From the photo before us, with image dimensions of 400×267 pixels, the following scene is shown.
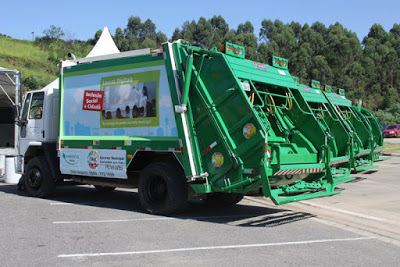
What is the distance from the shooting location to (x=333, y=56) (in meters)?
64.7

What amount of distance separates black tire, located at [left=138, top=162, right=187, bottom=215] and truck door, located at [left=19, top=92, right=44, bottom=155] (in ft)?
11.6

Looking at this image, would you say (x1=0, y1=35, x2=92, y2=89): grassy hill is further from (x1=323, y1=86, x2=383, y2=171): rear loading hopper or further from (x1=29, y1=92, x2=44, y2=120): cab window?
(x1=323, y1=86, x2=383, y2=171): rear loading hopper

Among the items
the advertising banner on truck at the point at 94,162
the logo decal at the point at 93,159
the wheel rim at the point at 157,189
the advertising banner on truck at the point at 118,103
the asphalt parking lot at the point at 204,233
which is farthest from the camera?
the logo decal at the point at 93,159

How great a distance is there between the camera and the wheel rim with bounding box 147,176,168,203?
307 inches

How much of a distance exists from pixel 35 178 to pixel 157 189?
12.1 feet

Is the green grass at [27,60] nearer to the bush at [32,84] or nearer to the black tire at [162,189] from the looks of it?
the bush at [32,84]

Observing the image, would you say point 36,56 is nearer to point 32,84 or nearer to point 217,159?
point 32,84

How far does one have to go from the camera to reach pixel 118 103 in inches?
331

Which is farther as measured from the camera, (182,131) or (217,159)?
(182,131)

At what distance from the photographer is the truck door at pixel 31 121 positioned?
33.2 feet

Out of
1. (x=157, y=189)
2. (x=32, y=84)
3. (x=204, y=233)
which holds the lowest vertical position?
(x=204, y=233)

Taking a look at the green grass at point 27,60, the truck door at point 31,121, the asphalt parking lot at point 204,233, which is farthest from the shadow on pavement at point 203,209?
the green grass at point 27,60

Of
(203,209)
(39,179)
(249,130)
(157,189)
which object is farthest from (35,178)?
(249,130)

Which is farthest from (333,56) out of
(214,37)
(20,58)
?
(20,58)
